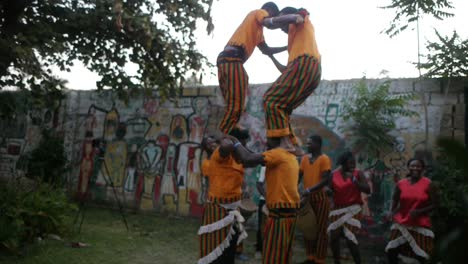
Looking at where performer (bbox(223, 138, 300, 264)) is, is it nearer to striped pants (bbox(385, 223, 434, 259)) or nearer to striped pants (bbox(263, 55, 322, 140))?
striped pants (bbox(263, 55, 322, 140))

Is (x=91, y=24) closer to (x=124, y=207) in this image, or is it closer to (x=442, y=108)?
(x=124, y=207)

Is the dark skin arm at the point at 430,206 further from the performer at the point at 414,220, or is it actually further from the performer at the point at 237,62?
the performer at the point at 237,62

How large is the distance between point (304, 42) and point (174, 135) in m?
6.34

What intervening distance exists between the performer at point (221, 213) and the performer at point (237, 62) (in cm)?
36

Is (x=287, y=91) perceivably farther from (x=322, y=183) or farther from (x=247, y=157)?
(x=322, y=183)

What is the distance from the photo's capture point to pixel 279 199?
3496 mm

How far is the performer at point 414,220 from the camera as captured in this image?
16.7 feet

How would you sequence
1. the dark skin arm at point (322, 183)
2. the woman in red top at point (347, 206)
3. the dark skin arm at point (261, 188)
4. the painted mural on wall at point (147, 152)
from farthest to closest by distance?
the painted mural on wall at point (147, 152) → the dark skin arm at point (261, 188) → the dark skin arm at point (322, 183) → the woman in red top at point (347, 206)

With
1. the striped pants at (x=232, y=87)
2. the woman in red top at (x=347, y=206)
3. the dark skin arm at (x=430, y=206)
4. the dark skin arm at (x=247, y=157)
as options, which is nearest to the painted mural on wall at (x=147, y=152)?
the woman in red top at (x=347, y=206)

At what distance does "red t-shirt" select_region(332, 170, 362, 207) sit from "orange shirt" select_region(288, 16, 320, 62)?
2589mm

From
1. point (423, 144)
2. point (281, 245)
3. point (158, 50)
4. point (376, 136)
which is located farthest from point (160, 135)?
point (281, 245)

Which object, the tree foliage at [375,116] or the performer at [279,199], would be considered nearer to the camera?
the performer at [279,199]

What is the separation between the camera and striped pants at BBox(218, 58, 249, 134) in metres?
3.78

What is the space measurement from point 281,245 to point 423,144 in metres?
4.57
